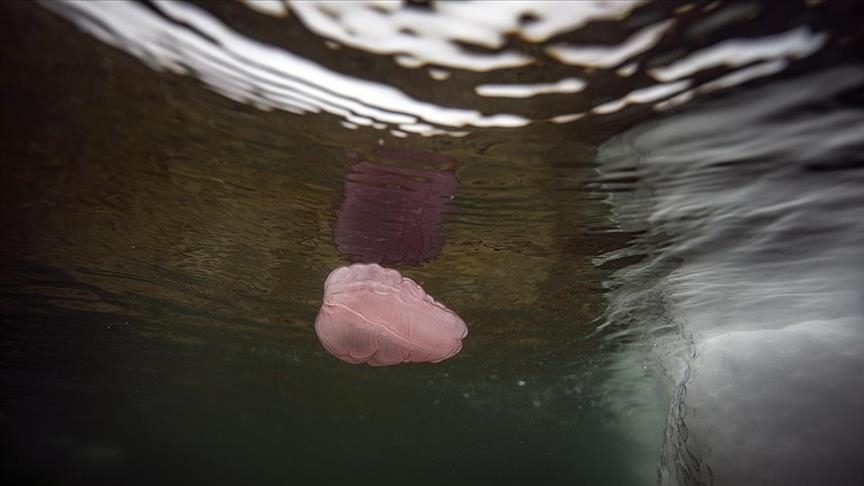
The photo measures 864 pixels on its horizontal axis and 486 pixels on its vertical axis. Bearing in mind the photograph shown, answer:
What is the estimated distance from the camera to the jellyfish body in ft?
18.5

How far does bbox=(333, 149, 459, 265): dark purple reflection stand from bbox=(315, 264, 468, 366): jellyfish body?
47.2 inches

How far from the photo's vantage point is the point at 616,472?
202 ft

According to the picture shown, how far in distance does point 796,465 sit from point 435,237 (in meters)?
5.65

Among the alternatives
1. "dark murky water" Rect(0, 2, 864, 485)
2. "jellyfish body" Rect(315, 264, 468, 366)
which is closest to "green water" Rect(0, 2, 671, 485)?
"dark murky water" Rect(0, 2, 864, 485)

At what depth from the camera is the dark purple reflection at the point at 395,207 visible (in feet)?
20.4

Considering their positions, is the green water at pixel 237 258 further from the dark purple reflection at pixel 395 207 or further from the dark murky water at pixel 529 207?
the dark purple reflection at pixel 395 207

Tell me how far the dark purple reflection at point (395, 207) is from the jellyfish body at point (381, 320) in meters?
1.20

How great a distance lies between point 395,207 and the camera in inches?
284

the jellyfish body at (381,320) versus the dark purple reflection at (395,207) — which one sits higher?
the dark purple reflection at (395,207)

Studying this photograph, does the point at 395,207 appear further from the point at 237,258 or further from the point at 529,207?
the point at 237,258

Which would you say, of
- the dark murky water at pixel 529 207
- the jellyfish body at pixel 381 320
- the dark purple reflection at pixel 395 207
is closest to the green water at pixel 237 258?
the dark murky water at pixel 529 207

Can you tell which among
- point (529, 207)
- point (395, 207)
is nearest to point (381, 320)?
point (395, 207)

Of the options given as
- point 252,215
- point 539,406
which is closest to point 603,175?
point 252,215

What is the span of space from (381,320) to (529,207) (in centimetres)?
275
